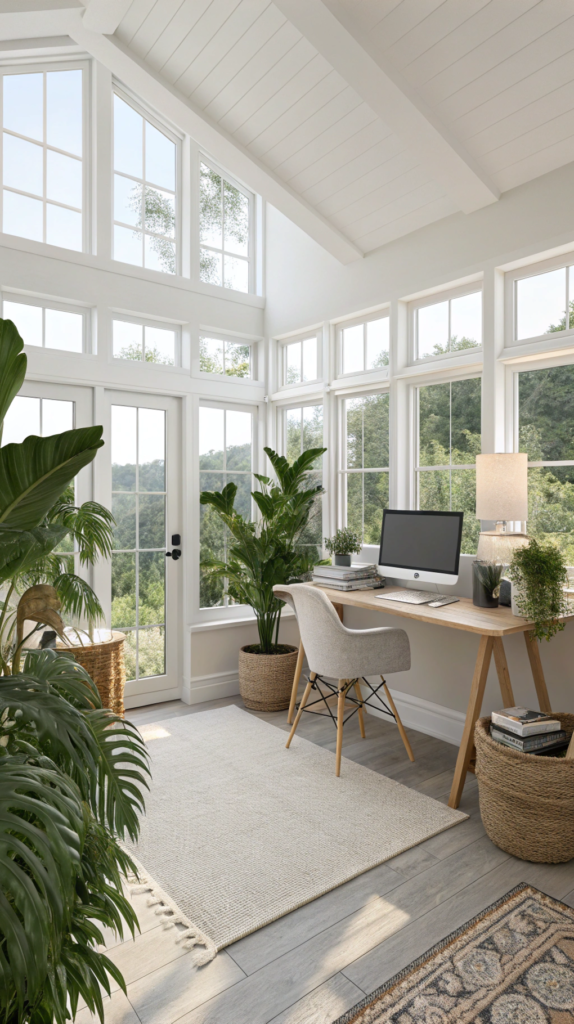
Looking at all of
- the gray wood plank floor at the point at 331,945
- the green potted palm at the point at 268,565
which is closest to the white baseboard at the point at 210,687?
the green potted palm at the point at 268,565

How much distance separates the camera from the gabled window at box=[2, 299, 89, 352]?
11.2 ft

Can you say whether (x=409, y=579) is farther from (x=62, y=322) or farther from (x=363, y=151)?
(x=62, y=322)

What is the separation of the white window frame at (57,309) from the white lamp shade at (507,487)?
2.43 m

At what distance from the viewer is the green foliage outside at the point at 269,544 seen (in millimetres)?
3787

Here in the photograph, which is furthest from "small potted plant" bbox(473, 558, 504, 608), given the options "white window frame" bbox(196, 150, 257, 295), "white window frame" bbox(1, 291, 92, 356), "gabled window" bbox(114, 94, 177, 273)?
"gabled window" bbox(114, 94, 177, 273)

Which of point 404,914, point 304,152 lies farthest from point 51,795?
point 304,152

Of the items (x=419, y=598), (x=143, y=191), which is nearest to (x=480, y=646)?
(x=419, y=598)

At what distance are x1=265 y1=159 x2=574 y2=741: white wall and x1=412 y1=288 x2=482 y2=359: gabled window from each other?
0.10 meters

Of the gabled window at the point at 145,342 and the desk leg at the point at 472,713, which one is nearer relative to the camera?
the desk leg at the point at 472,713

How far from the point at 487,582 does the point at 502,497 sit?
1.36 ft

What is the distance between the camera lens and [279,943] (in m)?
1.77

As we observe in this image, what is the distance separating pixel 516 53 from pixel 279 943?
3243mm

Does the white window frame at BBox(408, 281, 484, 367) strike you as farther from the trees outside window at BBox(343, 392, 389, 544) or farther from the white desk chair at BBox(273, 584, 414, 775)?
the white desk chair at BBox(273, 584, 414, 775)

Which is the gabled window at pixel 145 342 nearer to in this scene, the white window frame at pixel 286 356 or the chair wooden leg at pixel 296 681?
the white window frame at pixel 286 356
